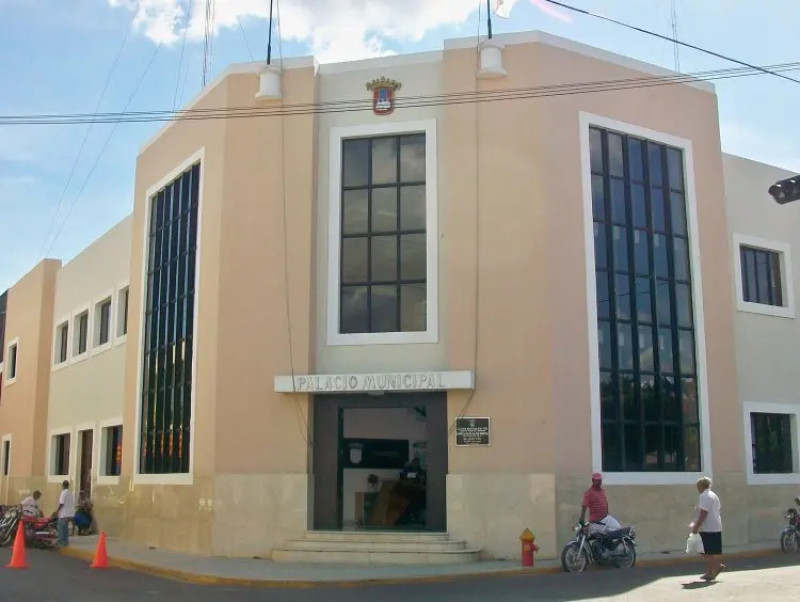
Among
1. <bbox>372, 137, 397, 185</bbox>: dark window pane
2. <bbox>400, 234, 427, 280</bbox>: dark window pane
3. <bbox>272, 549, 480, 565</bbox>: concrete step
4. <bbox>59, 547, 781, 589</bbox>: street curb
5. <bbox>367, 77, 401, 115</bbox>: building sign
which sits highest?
<bbox>367, 77, 401, 115</bbox>: building sign

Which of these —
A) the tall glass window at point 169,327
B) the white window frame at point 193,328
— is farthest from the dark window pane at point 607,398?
the tall glass window at point 169,327

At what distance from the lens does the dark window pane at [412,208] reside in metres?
20.0

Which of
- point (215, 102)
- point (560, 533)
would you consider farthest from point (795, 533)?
point (215, 102)

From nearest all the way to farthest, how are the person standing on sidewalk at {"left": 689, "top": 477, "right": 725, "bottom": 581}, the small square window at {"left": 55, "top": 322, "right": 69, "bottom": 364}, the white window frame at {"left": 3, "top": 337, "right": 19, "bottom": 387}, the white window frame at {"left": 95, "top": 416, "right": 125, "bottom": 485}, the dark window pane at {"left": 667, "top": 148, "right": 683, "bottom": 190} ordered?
the person standing on sidewalk at {"left": 689, "top": 477, "right": 725, "bottom": 581} → the dark window pane at {"left": 667, "top": 148, "right": 683, "bottom": 190} → the white window frame at {"left": 95, "top": 416, "right": 125, "bottom": 485} → the small square window at {"left": 55, "top": 322, "right": 69, "bottom": 364} → the white window frame at {"left": 3, "top": 337, "right": 19, "bottom": 387}

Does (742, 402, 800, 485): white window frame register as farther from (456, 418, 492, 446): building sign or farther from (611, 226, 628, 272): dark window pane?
(456, 418, 492, 446): building sign

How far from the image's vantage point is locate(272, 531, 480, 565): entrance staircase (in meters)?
17.6

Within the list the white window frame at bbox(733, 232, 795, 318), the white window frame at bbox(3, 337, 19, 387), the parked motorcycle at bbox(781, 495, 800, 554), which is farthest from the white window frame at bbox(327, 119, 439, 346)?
the white window frame at bbox(3, 337, 19, 387)

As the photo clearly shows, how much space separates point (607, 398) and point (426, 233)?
16.1 feet

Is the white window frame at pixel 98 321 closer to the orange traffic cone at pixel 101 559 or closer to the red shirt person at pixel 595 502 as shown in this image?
the orange traffic cone at pixel 101 559

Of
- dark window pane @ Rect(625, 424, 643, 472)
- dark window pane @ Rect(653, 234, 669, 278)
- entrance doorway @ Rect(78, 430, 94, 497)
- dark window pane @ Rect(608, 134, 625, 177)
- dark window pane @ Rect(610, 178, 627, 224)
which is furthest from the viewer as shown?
entrance doorway @ Rect(78, 430, 94, 497)

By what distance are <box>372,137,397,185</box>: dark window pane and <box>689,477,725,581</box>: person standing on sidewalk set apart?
8.83 metres

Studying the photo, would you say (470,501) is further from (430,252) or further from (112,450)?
(112,450)

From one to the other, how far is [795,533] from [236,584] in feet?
37.4

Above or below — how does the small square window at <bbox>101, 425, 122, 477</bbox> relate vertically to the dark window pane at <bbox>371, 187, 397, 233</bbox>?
Result: below
